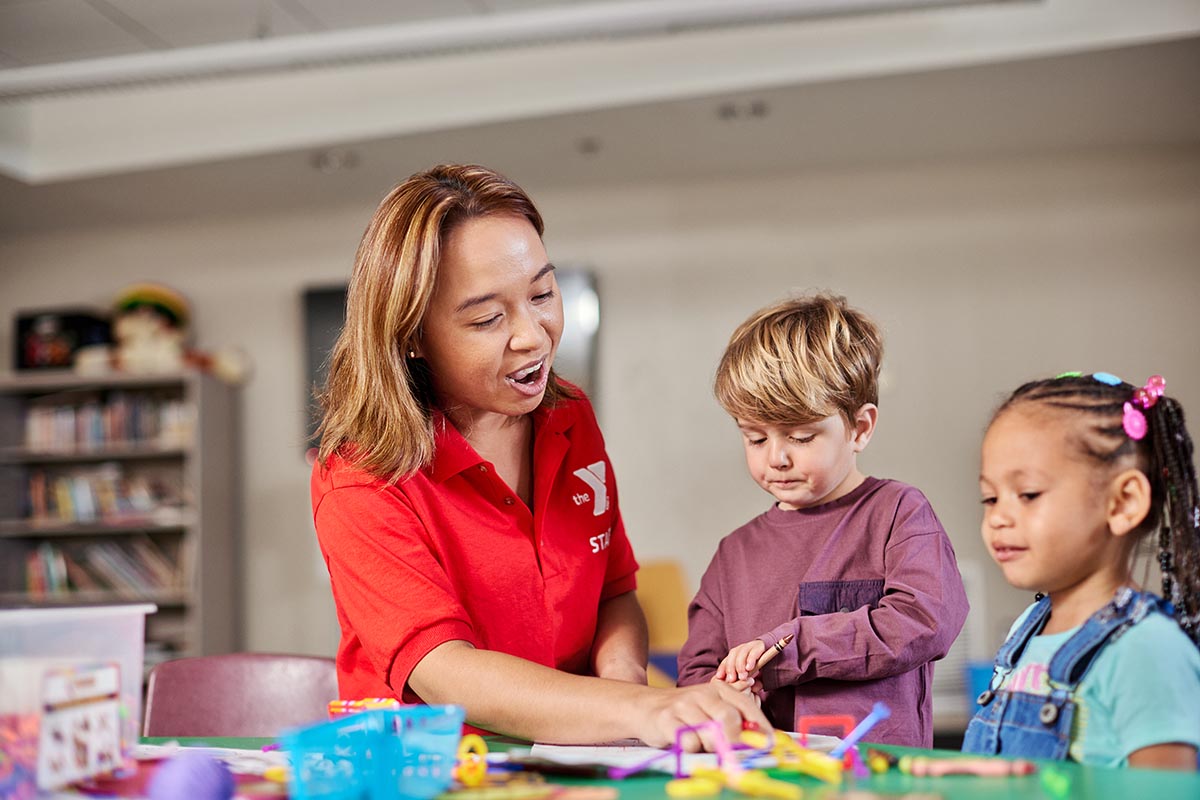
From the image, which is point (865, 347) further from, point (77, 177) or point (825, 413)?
point (77, 177)

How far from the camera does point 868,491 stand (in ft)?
4.81

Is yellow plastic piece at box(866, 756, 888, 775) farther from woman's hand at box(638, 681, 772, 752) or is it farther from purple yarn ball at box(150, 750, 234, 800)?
purple yarn ball at box(150, 750, 234, 800)

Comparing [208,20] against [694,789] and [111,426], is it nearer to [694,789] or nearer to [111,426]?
[111,426]

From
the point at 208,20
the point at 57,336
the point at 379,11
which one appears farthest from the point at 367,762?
the point at 57,336

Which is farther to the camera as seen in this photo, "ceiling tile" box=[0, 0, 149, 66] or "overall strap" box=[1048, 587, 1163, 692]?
"ceiling tile" box=[0, 0, 149, 66]

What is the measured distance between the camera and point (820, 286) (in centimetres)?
503

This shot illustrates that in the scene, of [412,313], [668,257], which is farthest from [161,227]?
[412,313]

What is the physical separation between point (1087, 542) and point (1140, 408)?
137mm

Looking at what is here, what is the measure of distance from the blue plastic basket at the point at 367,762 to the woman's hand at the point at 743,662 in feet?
1.54

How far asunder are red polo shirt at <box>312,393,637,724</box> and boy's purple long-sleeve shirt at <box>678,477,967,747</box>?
18cm

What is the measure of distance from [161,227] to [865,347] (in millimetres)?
4903

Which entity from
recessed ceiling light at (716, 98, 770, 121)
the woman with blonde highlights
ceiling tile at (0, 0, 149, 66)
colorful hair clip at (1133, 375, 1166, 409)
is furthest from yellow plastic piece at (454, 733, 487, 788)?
ceiling tile at (0, 0, 149, 66)

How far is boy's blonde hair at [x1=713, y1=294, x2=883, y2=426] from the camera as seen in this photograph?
1.42 m

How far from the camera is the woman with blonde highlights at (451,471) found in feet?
4.37
